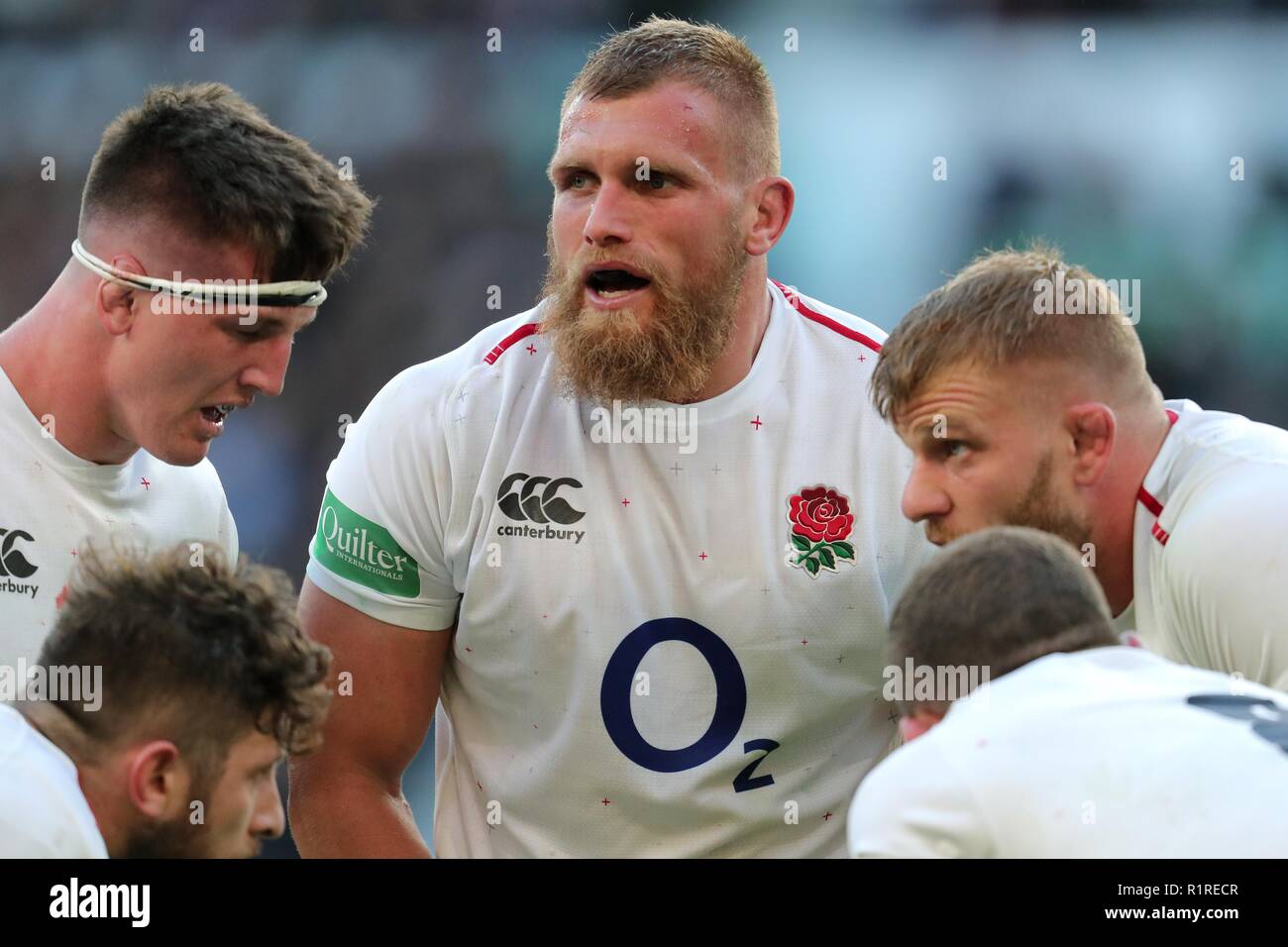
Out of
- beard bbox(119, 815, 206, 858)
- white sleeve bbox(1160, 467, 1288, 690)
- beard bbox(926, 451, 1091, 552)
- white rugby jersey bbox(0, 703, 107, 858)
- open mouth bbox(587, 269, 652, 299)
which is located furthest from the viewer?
open mouth bbox(587, 269, 652, 299)

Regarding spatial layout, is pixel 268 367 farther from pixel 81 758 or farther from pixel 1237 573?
pixel 1237 573

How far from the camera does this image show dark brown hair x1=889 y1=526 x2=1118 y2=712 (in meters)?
2.11

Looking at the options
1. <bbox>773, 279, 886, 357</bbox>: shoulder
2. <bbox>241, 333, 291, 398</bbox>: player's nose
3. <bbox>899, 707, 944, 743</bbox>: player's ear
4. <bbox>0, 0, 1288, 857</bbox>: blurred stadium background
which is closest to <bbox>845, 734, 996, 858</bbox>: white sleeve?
<bbox>899, 707, 944, 743</bbox>: player's ear

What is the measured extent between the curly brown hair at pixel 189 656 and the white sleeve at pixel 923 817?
981 millimetres

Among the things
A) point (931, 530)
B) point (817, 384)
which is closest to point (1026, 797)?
point (931, 530)

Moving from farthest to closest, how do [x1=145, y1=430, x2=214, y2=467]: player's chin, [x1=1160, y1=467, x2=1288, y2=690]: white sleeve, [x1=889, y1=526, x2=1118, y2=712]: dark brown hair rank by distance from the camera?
[x1=145, y1=430, x2=214, y2=467]: player's chin
[x1=1160, y1=467, x2=1288, y2=690]: white sleeve
[x1=889, y1=526, x2=1118, y2=712]: dark brown hair

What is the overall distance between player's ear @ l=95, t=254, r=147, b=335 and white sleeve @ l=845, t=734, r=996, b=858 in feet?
6.23

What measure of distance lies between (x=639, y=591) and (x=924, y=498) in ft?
2.24

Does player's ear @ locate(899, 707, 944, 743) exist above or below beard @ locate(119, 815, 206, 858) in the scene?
above

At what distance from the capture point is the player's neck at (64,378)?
305 centimetres

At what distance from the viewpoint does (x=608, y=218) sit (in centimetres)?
313

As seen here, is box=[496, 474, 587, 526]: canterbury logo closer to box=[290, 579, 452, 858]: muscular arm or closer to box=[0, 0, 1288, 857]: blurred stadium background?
box=[290, 579, 452, 858]: muscular arm

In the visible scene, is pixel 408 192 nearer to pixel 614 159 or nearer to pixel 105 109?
pixel 105 109

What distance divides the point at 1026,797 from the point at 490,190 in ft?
18.2
